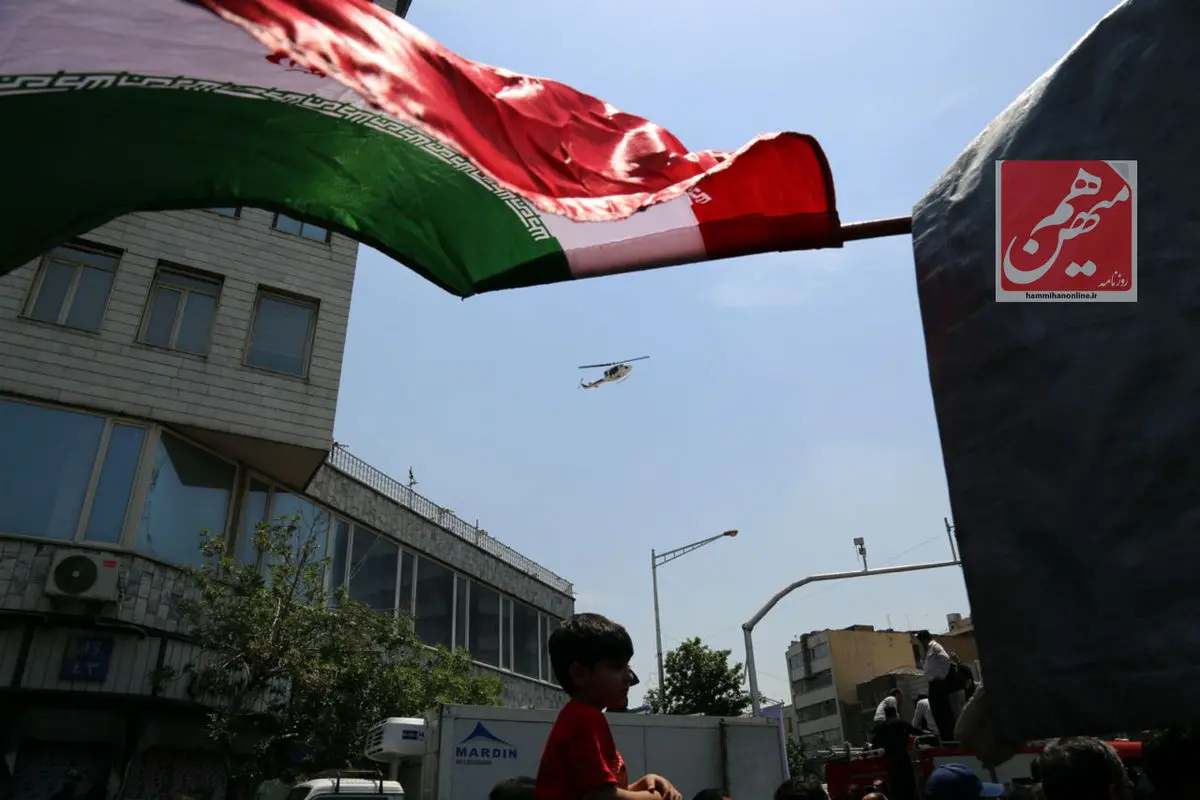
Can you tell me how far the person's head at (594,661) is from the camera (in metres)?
2.55

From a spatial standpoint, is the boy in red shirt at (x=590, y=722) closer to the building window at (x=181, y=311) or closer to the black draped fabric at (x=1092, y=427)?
the black draped fabric at (x=1092, y=427)

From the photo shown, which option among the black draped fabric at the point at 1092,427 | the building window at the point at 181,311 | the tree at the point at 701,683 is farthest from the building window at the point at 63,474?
the tree at the point at 701,683

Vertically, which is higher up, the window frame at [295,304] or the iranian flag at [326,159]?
the window frame at [295,304]

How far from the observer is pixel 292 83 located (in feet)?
9.71

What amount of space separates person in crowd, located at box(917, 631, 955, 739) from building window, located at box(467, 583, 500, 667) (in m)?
17.5

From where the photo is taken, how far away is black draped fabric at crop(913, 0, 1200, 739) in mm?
1337

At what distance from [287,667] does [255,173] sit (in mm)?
11376

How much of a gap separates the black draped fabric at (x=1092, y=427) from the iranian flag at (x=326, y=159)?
3.58 ft

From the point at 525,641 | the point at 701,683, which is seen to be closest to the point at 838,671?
the point at 701,683

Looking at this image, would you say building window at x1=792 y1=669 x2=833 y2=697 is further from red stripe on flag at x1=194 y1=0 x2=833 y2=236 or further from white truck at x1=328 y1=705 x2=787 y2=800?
red stripe on flag at x1=194 y1=0 x2=833 y2=236

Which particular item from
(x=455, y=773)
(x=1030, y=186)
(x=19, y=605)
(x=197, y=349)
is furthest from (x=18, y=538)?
(x=1030, y=186)

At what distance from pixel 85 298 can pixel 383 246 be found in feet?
48.8

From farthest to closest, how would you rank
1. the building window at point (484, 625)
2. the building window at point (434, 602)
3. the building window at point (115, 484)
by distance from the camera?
the building window at point (484, 625), the building window at point (434, 602), the building window at point (115, 484)

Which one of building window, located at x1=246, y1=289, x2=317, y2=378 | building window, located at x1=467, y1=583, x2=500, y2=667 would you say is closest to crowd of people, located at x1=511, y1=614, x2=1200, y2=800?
building window, located at x1=246, y1=289, x2=317, y2=378
